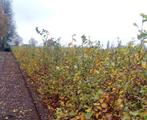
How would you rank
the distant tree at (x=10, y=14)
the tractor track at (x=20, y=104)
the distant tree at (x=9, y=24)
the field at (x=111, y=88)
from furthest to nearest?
the distant tree at (x=10, y=14)
the distant tree at (x=9, y=24)
the tractor track at (x=20, y=104)
the field at (x=111, y=88)

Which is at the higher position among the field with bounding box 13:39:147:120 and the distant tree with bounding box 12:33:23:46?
the distant tree with bounding box 12:33:23:46

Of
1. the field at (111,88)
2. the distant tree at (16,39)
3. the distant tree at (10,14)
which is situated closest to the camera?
the field at (111,88)

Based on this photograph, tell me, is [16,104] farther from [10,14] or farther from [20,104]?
[10,14]

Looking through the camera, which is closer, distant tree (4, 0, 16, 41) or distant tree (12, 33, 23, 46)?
distant tree (12, 33, 23, 46)

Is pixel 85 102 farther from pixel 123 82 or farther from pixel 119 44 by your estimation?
pixel 119 44

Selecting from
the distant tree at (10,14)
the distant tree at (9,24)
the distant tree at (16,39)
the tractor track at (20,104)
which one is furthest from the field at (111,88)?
the distant tree at (10,14)

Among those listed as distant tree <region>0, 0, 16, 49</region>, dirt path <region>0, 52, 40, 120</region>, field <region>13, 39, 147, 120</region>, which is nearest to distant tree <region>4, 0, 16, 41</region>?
distant tree <region>0, 0, 16, 49</region>

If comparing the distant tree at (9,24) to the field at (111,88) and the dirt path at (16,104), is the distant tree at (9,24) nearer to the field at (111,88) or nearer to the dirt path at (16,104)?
the dirt path at (16,104)

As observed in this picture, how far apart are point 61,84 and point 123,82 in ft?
12.4

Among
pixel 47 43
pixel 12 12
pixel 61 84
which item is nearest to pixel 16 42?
pixel 12 12

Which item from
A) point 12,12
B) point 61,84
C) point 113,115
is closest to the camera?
point 113,115

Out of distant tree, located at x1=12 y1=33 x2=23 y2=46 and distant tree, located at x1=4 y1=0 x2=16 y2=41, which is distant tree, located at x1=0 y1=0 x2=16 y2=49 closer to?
distant tree, located at x1=4 y1=0 x2=16 y2=41

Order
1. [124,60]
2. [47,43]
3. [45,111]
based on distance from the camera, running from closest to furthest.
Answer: [124,60]
[45,111]
[47,43]

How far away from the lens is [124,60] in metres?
5.48
